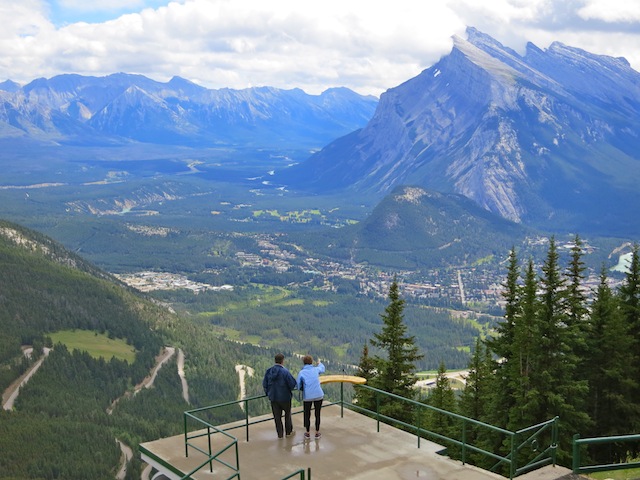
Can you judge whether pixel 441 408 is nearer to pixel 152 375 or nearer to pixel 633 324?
pixel 633 324

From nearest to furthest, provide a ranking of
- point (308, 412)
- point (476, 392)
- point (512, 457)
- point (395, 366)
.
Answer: point (512, 457) → point (308, 412) → point (395, 366) → point (476, 392)

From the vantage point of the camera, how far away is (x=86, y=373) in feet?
463

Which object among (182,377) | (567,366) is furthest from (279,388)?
(182,377)

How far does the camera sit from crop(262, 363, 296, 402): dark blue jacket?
27.4m

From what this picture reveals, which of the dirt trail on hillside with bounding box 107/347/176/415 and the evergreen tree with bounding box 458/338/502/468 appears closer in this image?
the evergreen tree with bounding box 458/338/502/468

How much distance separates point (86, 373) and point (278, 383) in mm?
123037

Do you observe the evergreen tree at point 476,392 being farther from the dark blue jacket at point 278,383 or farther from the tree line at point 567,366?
the dark blue jacket at point 278,383

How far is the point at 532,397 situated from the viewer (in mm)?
37562

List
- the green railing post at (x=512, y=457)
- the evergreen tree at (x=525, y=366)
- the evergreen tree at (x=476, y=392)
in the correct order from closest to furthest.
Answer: the green railing post at (x=512, y=457)
the evergreen tree at (x=525, y=366)
the evergreen tree at (x=476, y=392)

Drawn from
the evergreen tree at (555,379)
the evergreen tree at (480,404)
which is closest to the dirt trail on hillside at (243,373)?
the evergreen tree at (480,404)

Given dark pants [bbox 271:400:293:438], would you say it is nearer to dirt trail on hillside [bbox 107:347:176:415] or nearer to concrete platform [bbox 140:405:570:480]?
concrete platform [bbox 140:405:570:480]

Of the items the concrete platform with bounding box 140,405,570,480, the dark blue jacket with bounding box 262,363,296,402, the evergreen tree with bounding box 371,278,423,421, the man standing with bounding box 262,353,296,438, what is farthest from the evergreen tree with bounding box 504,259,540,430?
the dark blue jacket with bounding box 262,363,296,402

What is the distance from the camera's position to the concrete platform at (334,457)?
24.7 metres

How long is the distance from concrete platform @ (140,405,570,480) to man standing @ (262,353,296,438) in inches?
37.1
